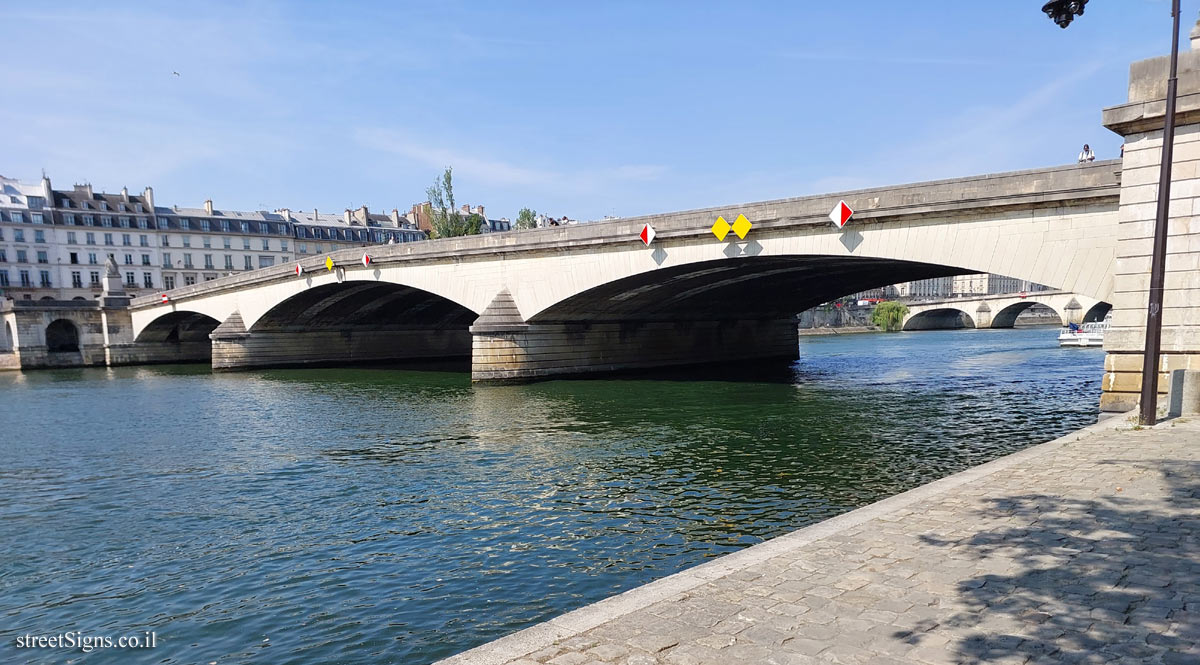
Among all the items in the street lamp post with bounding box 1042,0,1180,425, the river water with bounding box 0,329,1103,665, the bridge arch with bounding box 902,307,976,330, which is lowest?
the bridge arch with bounding box 902,307,976,330

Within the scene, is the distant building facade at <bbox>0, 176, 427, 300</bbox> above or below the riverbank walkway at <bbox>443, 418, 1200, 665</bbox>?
above

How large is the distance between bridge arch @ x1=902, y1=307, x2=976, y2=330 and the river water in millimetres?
82457

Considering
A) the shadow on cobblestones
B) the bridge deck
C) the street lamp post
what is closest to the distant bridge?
the bridge deck

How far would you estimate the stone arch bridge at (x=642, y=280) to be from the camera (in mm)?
18281

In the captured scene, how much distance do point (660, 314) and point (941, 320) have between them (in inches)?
3455

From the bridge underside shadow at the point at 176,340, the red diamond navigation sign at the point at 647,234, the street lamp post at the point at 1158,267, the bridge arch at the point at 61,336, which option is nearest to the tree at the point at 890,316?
the bridge underside shadow at the point at 176,340

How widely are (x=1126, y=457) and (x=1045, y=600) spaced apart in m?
5.49

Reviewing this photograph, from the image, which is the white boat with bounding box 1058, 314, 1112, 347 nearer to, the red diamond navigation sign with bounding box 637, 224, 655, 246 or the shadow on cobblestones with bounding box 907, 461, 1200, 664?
the red diamond navigation sign with bounding box 637, 224, 655, 246

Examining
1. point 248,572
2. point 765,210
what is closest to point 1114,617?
point 248,572

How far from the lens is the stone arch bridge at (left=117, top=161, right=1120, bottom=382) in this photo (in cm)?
1828

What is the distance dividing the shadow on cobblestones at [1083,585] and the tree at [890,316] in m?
101

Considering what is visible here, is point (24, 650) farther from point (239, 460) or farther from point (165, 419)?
point (165, 419)

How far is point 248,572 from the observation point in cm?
886

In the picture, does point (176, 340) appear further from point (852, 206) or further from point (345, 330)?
point (852, 206)
